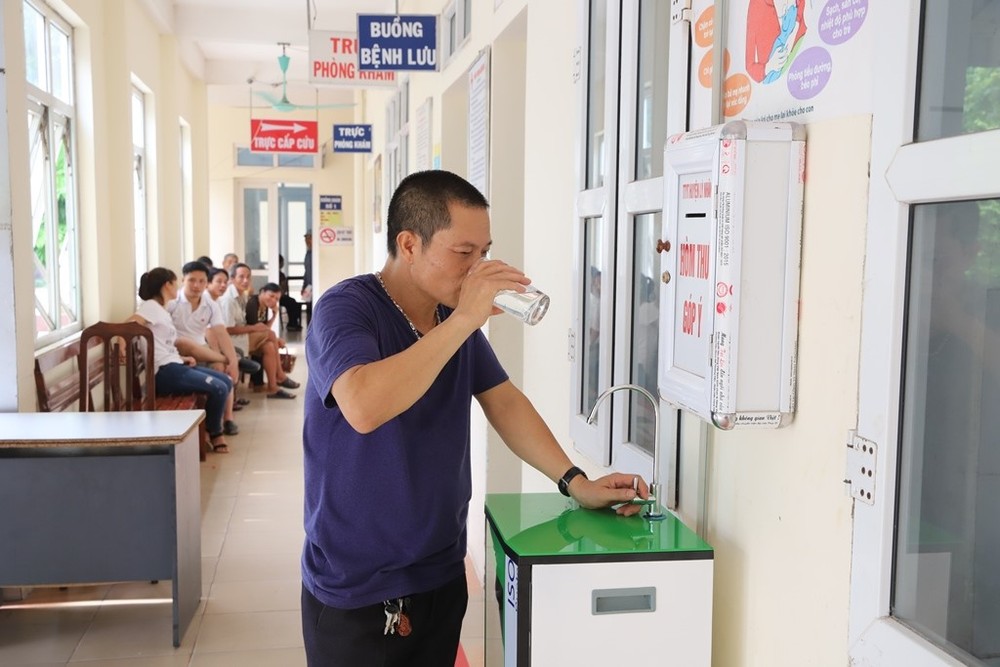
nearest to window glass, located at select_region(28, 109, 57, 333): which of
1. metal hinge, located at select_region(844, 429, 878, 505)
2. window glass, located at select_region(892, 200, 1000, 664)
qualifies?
metal hinge, located at select_region(844, 429, 878, 505)

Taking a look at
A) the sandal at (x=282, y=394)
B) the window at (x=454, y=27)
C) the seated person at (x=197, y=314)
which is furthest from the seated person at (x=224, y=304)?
the window at (x=454, y=27)

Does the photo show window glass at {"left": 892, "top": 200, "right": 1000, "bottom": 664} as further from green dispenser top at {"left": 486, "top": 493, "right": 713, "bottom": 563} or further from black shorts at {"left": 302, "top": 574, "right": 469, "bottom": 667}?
black shorts at {"left": 302, "top": 574, "right": 469, "bottom": 667}

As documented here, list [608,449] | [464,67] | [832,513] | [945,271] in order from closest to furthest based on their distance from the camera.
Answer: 1. [945,271]
2. [832,513]
3. [608,449]
4. [464,67]

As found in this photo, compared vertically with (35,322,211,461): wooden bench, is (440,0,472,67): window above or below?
above

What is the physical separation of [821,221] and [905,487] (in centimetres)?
41

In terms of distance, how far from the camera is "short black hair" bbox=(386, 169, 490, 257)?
1.71m

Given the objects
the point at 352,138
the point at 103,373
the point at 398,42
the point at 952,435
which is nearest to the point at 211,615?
the point at 103,373

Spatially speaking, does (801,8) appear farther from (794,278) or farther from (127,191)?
(127,191)

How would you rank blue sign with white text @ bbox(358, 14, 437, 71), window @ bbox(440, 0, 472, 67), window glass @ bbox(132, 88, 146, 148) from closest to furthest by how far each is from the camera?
1. window @ bbox(440, 0, 472, 67)
2. blue sign with white text @ bbox(358, 14, 437, 71)
3. window glass @ bbox(132, 88, 146, 148)

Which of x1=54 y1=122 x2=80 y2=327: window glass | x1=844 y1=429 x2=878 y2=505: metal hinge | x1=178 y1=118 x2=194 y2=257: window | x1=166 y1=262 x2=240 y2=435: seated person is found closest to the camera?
x1=844 y1=429 x2=878 y2=505: metal hinge

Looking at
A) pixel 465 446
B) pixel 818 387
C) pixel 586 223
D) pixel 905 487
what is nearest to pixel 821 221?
pixel 818 387

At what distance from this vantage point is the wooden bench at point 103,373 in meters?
5.18

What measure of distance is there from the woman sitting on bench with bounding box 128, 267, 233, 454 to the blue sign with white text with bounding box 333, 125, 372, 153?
4.73 meters

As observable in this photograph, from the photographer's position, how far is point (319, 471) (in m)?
1.77
